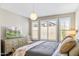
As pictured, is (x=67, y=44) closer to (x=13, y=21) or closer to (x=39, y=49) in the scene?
(x=39, y=49)

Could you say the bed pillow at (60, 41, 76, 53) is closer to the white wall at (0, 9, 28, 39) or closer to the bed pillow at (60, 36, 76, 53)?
the bed pillow at (60, 36, 76, 53)

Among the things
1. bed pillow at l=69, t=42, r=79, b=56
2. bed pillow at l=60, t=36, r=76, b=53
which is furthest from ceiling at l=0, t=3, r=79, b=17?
bed pillow at l=69, t=42, r=79, b=56

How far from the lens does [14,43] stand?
6.35 ft

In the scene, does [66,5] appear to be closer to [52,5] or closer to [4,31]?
[52,5]

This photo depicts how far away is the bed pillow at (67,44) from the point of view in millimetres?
1859

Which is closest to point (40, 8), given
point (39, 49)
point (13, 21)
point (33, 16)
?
point (33, 16)

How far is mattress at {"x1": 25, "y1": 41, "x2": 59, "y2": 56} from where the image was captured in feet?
6.23

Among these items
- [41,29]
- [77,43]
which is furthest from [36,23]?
[77,43]

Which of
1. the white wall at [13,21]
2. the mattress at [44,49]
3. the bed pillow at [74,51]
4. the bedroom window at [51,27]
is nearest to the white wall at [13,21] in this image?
the white wall at [13,21]

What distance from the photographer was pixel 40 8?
6.34ft

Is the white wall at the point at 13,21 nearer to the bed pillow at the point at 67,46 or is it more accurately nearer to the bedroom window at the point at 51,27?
the bedroom window at the point at 51,27

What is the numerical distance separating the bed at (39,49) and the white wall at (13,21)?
194 millimetres

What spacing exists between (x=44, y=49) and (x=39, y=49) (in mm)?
65

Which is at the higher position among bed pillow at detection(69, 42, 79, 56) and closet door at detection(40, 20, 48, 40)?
closet door at detection(40, 20, 48, 40)
